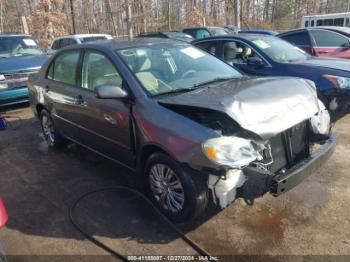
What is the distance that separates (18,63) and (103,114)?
5.27 meters

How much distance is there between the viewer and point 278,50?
21.7 feet

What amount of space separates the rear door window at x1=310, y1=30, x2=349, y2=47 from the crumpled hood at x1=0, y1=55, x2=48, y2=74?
23.5 feet

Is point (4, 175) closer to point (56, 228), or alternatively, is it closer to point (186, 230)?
point (56, 228)

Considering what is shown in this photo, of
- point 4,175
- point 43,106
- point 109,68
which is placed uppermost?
point 109,68

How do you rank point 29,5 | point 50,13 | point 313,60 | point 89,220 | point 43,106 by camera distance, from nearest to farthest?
point 89,220, point 43,106, point 313,60, point 50,13, point 29,5

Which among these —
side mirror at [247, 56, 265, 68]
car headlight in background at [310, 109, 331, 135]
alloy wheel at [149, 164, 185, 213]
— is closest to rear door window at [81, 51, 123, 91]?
alloy wheel at [149, 164, 185, 213]

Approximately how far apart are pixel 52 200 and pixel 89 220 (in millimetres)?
702

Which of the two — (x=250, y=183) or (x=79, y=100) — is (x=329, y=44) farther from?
(x=250, y=183)

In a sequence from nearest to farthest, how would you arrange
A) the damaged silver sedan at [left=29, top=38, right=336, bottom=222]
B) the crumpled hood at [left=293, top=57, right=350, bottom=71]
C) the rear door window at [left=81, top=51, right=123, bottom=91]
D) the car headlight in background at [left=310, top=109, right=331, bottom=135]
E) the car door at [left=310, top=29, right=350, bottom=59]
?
1. the damaged silver sedan at [left=29, top=38, right=336, bottom=222]
2. the car headlight in background at [left=310, top=109, right=331, bottom=135]
3. the rear door window at [left=81, top=51, right=123, bottom=91]
4. the crumpled hood at [left=293, top=57, right=350, bottom=71]
5. the car door at [left=310, top=29, right=350, bottom=59]

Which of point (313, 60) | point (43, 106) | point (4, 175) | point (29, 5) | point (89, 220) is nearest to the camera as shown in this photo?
point (89, 220)

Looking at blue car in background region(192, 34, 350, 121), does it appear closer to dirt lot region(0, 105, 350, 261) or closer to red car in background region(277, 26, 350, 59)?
dirt lot region(0, 105, 350, 261)

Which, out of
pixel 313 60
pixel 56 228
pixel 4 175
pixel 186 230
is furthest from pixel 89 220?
pixel 313 60

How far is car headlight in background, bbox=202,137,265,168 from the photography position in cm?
271

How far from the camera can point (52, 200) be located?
3922mm
